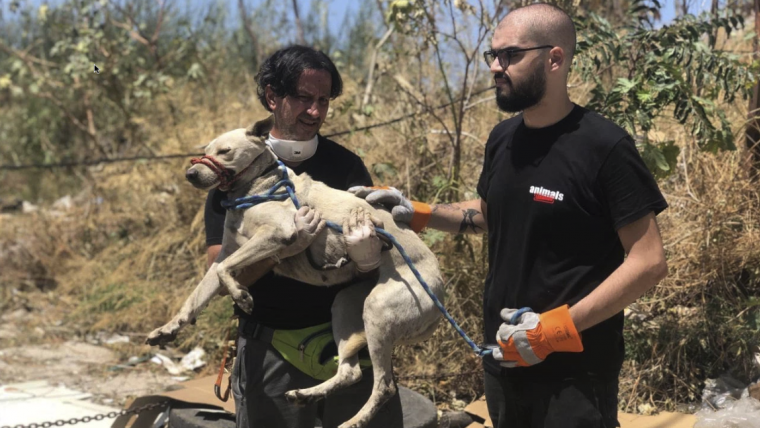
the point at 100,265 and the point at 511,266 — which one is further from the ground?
the point at 511,266

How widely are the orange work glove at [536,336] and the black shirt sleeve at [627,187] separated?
35cm

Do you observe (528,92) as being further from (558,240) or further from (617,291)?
(617,291)

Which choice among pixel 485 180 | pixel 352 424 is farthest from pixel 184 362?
pixel 485 180

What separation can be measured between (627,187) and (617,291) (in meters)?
0.33

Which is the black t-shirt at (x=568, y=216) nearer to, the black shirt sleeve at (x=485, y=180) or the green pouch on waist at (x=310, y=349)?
the black shirt sleeve at (x=485, y=180)

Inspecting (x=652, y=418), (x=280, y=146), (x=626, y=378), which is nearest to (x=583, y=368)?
(x=280, y=146)

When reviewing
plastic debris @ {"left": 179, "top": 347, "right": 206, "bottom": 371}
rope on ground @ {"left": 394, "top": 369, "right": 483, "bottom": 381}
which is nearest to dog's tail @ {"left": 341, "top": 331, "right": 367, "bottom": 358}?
rope on ground @ {"left": 394, "top": 369, "right": 483, "bottom": 381}

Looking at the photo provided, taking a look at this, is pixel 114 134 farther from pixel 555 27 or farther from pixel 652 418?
pixel 555 27

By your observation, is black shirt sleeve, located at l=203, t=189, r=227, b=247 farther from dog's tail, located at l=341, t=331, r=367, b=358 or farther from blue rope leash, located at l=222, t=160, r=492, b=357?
dog's tail, located at l=341, t=331, r=367, b=358

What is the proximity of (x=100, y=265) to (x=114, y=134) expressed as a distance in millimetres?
3841

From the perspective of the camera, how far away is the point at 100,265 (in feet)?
28.8

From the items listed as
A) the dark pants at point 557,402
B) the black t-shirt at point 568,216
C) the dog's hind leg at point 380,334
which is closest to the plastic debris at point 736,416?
the dark pants at point 557,402

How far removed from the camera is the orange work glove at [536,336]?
2.43 meters

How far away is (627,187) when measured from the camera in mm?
2412
